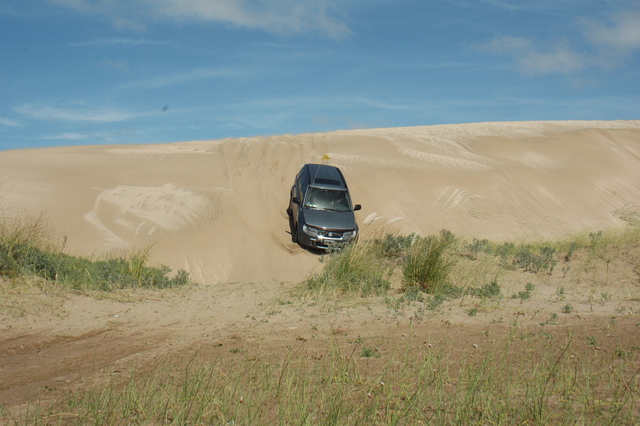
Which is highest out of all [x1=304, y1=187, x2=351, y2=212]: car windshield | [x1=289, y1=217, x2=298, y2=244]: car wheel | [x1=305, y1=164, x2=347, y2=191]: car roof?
[x1=305, y1=164, x2=347, y2=191]: car roof

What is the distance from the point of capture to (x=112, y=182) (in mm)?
20938

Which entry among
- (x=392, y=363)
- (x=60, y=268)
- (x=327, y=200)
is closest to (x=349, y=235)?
(x=327, y=200)

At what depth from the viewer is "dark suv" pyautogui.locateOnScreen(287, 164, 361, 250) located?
1487 centimetres

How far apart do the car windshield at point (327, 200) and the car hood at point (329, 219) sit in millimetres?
211

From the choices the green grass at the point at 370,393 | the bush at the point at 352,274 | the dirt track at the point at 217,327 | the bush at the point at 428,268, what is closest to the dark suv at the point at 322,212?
the bush at the point at 352,274

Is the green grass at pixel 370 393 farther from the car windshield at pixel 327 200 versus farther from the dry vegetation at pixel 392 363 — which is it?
the car windshield at pixel 327 200

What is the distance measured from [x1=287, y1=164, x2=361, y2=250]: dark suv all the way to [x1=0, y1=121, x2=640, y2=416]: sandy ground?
28.9 inches

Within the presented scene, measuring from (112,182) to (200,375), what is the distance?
18094 mm

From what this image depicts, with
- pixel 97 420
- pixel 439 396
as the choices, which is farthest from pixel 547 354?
pixel 97 420

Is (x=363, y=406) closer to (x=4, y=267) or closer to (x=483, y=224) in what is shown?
(x=4, y=267)

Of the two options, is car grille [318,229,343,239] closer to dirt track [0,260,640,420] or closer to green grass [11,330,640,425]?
dirt track [0,260,640,420]

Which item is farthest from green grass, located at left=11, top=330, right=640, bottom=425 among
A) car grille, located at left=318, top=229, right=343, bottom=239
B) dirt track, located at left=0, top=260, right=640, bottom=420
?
car grille, located at left=318, top=229, right=343, bottom=239

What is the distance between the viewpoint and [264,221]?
18844 mm

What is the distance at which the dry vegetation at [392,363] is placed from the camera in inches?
146
